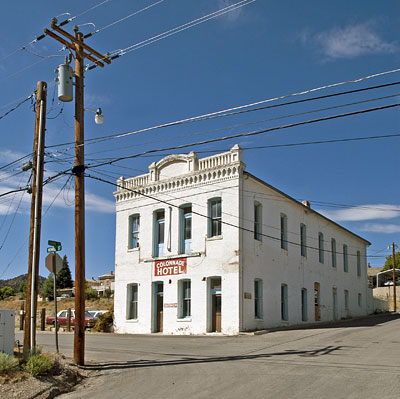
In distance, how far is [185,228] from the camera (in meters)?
27.5

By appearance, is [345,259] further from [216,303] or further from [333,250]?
[216,303]

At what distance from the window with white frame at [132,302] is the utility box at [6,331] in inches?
683

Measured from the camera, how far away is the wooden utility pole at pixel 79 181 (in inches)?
536

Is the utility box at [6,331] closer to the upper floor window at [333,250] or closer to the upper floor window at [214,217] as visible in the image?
the upper floor window at [214,217]

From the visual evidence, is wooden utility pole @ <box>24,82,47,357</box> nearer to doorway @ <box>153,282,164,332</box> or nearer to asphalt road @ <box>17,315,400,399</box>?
asphalt road @ <box>17,315,400,399</box>

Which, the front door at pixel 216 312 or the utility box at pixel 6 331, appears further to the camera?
the front door at pixel 216 312

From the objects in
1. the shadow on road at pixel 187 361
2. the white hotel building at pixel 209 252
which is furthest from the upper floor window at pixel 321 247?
the shadow on road at pixel 187 361

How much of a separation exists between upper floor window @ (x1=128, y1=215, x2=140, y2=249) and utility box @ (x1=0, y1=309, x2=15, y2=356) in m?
17.7

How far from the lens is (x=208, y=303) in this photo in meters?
25.6

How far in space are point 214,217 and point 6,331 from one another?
50.8 feet

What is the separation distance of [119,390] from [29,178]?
8744 millimetres

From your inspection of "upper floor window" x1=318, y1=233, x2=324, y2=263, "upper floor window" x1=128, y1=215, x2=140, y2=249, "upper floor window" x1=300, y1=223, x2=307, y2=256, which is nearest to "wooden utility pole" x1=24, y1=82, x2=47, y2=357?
"upper floor window" x1=128, y1=215, x2=140, y2=249

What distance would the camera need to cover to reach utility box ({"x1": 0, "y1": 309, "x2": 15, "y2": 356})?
11.9 meters

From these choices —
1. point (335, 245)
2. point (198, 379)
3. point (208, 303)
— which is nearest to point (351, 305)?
point (335, 245)
